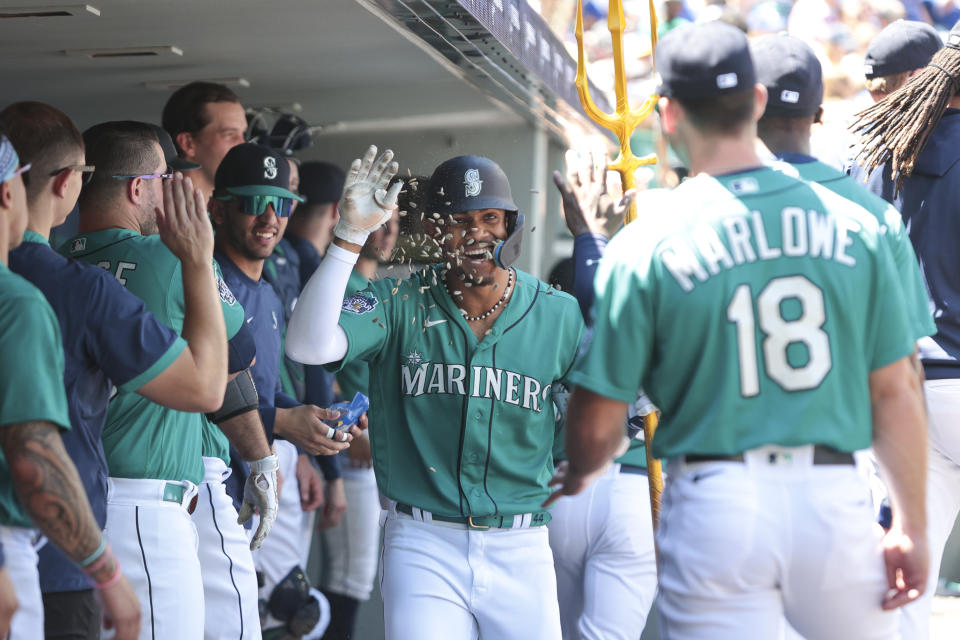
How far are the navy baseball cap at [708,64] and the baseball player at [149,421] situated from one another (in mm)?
1167

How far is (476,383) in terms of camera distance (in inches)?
126

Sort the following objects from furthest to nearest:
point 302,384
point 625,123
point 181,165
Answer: point 302,384 → point 181,165 → point 625,123

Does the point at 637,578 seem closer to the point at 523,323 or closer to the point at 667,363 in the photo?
the point at 523,323

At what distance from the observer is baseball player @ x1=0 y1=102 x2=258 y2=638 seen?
2.57 m

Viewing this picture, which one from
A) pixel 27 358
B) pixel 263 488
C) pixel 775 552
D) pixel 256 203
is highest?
pixel 256 203

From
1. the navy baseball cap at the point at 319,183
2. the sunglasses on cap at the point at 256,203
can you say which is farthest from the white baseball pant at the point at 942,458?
the navy baseball cap at the point at 319,183

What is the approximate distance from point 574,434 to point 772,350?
0.43 meters

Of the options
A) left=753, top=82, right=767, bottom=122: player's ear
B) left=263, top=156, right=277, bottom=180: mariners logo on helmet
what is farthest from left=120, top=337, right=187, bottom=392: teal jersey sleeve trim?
left=263, top=156, right=277, bottom=180: mariners logo on helmet

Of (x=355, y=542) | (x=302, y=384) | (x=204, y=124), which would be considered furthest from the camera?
(x=355, y=542)

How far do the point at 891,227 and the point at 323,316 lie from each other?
139cm

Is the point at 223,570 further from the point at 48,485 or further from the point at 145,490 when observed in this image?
the point at 48,485

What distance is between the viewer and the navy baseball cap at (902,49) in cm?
400

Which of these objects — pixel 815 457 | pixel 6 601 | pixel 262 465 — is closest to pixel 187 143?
pixel 262 465

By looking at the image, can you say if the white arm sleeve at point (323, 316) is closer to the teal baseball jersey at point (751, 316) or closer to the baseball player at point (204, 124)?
the teal baseball jersey at point (751, 316)
